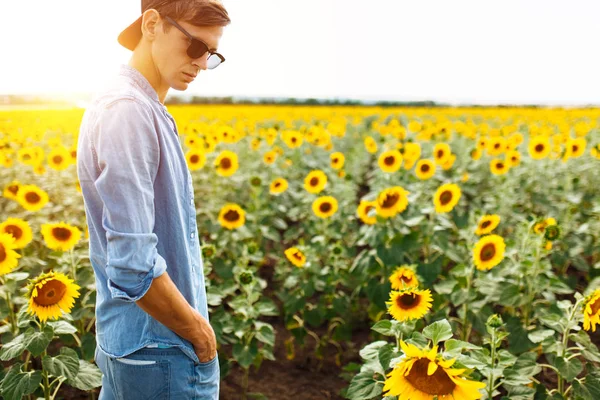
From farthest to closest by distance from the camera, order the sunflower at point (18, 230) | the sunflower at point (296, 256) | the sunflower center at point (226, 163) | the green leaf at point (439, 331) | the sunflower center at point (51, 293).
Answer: the sunflower center at point (226, 163), the sunflower at point (296, 256), the sunflower at point (18, 230), the sunflower center at point (51, 293), the green leaf at point (439, 331)

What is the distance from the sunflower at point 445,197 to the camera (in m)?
3.57

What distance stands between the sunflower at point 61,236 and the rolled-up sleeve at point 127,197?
1988mm

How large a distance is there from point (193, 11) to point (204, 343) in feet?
3.12

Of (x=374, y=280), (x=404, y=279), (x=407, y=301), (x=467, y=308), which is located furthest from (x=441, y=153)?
(x=407, y=301)

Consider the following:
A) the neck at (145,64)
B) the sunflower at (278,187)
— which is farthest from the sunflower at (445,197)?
the neck at (145,64)

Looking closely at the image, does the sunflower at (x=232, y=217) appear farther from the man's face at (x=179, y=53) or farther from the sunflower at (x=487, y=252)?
the man's face at (x=179, y=53)

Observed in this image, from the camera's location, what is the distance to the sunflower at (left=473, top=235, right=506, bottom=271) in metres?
2.89

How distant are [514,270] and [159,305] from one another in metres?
2.53

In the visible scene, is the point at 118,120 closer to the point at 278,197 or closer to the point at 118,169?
the point at 118,169

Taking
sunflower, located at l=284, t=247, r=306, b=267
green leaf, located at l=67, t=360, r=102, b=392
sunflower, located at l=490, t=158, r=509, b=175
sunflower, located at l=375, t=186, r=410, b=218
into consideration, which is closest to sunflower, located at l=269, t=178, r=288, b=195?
sunflower, located at l=284, t=247, r=306, b=267

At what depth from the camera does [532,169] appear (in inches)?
233

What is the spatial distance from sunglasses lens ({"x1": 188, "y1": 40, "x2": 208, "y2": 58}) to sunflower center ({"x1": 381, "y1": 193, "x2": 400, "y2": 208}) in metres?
2.17

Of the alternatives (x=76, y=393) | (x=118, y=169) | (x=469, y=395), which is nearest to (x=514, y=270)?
(x=469, y=395)

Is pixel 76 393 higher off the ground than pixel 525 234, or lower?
lower
